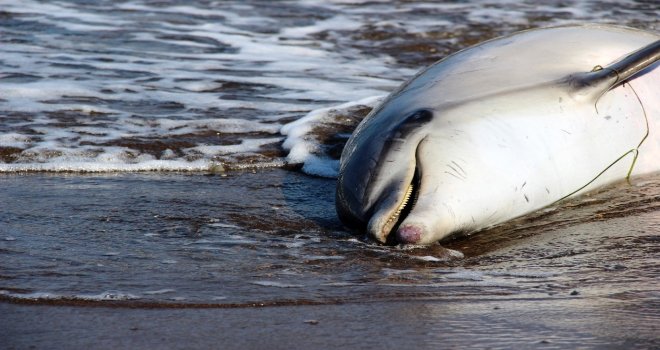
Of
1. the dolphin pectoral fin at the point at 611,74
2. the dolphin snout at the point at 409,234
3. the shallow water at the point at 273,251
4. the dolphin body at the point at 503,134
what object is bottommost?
the shallow water at the point at 273,251

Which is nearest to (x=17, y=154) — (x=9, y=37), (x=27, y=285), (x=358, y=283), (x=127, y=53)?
(x=27, y=285)

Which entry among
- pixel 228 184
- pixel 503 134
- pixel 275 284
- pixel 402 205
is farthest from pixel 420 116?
pixel 228 184

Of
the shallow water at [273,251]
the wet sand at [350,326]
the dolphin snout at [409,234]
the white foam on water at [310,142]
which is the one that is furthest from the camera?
the white foam on water at [310,142]

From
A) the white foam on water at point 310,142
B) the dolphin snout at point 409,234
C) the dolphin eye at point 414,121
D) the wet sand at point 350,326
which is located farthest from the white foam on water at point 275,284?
the white foam on water at point 310,142

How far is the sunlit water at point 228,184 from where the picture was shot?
3.75 metres

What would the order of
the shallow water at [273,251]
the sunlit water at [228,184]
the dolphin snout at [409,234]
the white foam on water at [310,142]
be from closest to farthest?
the shallow water at [273,251] → the sunlit water at [228,184] → the dolphin snout at [409,234] → the white foam on water at [310,142]

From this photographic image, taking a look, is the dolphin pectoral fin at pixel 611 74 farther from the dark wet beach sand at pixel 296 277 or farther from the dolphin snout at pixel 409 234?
the dolphin snout at pixel 409 234

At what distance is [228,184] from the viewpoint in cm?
565

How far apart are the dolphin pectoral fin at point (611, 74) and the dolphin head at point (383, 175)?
0.80 m

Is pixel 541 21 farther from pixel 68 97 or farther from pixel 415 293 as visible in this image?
pixel 415 293

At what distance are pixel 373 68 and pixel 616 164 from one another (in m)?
4.56

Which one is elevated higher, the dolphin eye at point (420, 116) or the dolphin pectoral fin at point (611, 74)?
the dolphin pectoral fin at point (611, 74)

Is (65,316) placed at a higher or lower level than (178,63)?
higher

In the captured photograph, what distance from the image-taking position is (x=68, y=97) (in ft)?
25.3
